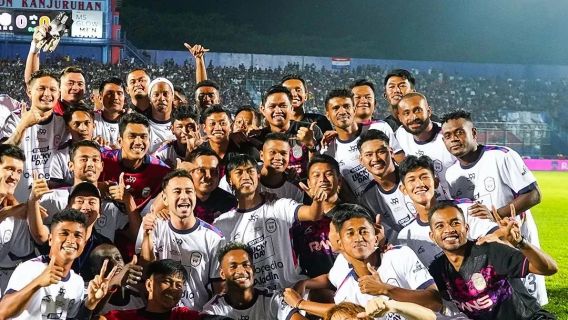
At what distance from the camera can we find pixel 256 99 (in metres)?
34.8

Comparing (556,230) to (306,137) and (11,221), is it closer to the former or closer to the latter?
(306,137)

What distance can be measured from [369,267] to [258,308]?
3.02 ft

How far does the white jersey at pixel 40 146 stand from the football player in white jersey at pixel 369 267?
2970 millimetres

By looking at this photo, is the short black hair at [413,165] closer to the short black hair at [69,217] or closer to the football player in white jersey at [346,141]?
the football player in white jersey at [346,141]

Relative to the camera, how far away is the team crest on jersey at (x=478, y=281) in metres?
4.67

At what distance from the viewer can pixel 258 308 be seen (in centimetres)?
499

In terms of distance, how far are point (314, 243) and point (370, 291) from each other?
1121mm

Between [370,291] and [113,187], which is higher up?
[113,187]

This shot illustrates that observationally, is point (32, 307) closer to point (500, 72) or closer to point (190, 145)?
point (190, 145)

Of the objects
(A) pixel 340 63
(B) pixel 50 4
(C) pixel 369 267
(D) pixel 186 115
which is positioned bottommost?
(C) pixel 369 267

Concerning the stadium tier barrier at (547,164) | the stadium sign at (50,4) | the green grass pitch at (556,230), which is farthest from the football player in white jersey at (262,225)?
the stadium tier barrier at (547,164)

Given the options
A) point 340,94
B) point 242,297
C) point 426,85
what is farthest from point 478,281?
point 426,85

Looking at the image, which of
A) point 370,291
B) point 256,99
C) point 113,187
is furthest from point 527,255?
point 256,99

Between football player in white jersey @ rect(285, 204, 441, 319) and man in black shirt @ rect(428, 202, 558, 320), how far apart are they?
21cm
